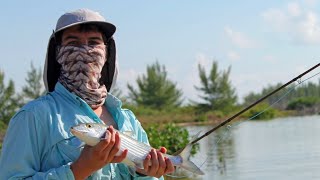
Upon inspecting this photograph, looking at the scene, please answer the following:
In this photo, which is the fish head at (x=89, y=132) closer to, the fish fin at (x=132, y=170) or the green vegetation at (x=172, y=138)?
the fish fin at (x=132, y=170)

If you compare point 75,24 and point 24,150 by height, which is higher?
point 75,24

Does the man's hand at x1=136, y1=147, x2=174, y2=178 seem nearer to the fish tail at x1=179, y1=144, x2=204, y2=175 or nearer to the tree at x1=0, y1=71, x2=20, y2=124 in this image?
the fish tail at x1=179, y1=144, x2=204, y2=175

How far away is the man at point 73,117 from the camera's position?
2.96 m

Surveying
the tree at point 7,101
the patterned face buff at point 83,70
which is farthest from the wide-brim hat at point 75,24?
the tree at point 7,101

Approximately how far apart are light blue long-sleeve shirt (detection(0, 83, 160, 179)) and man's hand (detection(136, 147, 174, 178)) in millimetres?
194

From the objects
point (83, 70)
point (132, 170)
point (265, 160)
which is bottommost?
point (265, 160)

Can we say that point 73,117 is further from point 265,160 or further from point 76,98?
point 265,160

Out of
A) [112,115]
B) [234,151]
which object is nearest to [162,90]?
[234,151]

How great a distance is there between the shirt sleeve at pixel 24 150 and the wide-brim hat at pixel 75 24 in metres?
0.49

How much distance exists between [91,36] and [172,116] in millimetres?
53804

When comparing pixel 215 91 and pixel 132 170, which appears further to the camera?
pixel 215 91

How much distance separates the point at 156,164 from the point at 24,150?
24.5 inches

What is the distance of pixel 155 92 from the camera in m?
66.1

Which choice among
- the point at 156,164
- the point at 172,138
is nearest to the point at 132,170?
the point at 156,164
